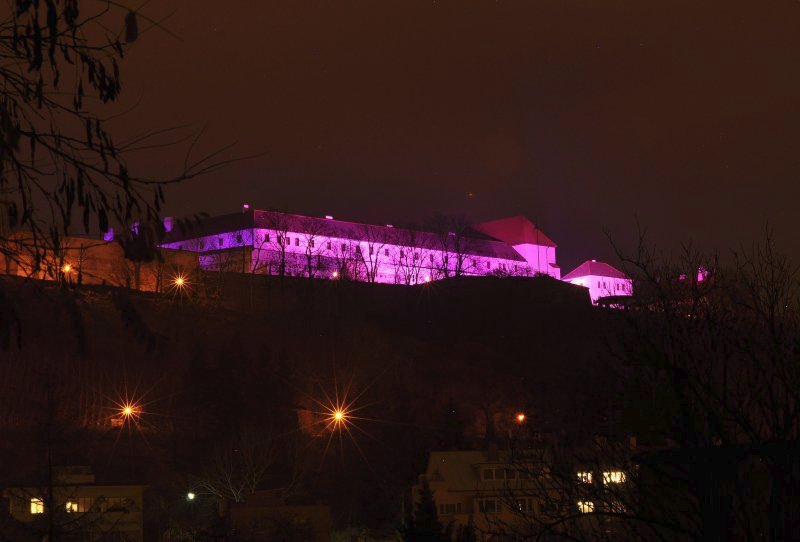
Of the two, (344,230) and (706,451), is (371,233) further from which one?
(706,451)

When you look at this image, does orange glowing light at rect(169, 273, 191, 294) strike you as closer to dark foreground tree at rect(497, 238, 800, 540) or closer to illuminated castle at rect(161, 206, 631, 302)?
illuminated castle at rect(161, 206, 631, 302)

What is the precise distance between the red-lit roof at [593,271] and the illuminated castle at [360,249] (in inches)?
6.8

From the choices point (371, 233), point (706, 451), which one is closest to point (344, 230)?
point (371, 233)

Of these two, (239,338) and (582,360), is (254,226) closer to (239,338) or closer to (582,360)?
(239,338)

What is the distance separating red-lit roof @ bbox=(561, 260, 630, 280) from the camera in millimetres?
95375

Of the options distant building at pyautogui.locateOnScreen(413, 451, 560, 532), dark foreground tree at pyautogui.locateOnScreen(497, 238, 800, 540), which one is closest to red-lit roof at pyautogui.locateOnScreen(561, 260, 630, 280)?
distant building at pyautogui.locateOnScreen(413, 451, 560, 532)

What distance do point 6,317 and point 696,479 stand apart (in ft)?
14.4

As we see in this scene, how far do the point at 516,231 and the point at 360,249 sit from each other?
22882 mm

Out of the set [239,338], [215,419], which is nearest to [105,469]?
[215,419]

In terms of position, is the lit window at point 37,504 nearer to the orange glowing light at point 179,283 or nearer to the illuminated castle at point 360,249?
the orange glowing light at point 179,283

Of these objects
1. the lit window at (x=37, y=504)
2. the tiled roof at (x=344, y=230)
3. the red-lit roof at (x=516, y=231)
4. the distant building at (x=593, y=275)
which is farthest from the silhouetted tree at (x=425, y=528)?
the red-lit roof at (x=516, y=231)

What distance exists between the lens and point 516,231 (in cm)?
10112

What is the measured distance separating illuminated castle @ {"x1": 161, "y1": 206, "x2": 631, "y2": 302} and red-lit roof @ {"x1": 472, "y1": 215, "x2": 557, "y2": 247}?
98mm

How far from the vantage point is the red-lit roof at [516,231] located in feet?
328
